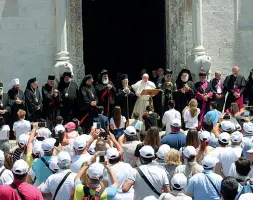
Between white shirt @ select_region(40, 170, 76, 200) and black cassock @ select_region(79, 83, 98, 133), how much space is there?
7.98m

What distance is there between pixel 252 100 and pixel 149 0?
433cm

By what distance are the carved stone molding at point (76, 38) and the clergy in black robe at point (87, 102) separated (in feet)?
5.04

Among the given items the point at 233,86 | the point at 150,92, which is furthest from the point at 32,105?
the point at 233,86

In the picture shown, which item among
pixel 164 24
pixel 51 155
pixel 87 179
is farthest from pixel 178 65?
pixel 87 179

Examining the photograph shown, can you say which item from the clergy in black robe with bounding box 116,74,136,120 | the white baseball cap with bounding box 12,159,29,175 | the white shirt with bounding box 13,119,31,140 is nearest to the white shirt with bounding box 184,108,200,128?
the clergy in black robe with bounding box 116,74,136,120

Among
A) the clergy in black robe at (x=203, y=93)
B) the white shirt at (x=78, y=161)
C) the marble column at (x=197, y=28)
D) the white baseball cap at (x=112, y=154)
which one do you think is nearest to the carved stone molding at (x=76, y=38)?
the marble column at (x=197, y=28)

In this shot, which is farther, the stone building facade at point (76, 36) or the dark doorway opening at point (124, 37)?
the dark doorway opening at point (124, 37)

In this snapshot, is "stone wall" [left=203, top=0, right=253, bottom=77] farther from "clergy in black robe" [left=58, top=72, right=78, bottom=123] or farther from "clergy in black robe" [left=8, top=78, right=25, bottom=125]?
"clergy in black robe" [left=8, top=78, right=25, bottom=125]

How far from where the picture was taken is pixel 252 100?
19.0 metres

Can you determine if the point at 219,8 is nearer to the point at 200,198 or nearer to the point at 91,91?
the point at 91,91

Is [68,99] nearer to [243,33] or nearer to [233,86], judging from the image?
[233,86]

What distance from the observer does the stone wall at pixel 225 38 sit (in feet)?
66.4

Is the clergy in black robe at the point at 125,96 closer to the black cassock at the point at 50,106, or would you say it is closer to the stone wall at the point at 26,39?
the black cassock at the point at 50,106

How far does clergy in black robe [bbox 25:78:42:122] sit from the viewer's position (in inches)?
715
